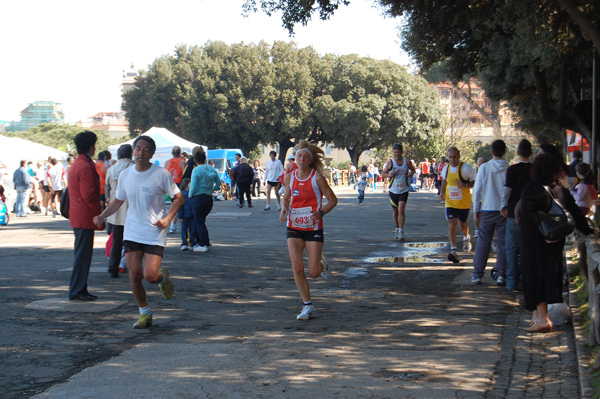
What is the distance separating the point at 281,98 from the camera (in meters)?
61.2

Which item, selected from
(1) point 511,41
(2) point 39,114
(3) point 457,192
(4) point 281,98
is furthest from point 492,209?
(2) point 39,114

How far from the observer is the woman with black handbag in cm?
649

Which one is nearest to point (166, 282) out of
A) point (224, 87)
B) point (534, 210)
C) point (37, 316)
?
point (37, 316)

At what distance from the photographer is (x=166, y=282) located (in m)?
7.12

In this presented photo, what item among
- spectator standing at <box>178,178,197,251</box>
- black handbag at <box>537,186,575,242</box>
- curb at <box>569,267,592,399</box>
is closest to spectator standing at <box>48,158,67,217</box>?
spectator standing at <box>178,178,197,251</box>

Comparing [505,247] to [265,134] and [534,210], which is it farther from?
[265,134]

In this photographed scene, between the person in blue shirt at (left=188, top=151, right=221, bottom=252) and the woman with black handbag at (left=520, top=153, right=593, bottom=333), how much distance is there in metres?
6.85

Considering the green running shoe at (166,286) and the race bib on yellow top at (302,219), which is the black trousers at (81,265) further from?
the race bib on yellow top at (302,219)

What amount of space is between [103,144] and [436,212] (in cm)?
8134

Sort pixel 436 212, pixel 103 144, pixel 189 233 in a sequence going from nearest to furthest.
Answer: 1. pixel 189 233
2. pixel 436 212
3. pixel 103 144

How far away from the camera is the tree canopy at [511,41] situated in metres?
12.5

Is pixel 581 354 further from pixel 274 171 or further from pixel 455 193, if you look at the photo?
pixel 274 171

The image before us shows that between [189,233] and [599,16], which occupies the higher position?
[599,16]

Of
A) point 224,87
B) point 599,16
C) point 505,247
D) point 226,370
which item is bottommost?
point 226,370
